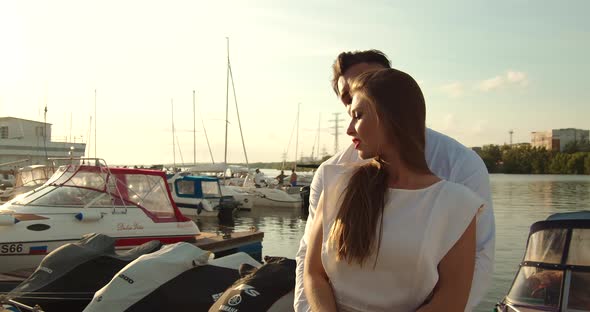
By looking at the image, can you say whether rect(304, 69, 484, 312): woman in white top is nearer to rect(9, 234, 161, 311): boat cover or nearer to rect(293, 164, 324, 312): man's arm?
rect(293, 164, 324, 312): man's arm

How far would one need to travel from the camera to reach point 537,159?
145m

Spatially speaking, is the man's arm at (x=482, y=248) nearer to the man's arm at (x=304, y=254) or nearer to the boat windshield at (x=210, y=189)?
the man's arm at (x=304, y=254)

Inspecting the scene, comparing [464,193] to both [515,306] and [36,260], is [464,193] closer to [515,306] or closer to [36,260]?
[515,306]

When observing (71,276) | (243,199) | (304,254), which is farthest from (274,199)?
(304,254)

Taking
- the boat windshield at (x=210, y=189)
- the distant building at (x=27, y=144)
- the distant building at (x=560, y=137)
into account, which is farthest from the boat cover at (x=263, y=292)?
the distant building at (x=560, y=137)

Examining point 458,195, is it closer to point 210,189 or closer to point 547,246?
point 547,246

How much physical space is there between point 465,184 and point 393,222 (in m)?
0.48

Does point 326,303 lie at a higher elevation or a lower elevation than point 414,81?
lower

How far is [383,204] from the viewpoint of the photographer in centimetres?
194

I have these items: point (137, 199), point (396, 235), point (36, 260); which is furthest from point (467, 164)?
point (137, 199)

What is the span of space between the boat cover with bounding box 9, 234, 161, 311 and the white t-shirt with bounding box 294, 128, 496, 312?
550cm

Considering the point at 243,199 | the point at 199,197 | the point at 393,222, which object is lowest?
the point at 243,199

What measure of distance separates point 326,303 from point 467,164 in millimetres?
798

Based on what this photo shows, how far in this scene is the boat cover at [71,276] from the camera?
6973mm
